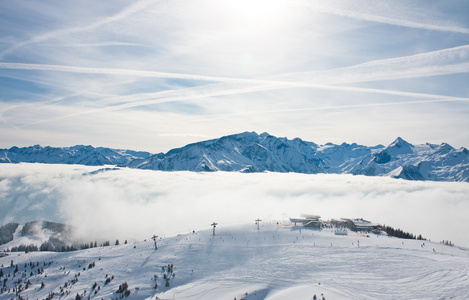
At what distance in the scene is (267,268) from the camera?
84062 mm

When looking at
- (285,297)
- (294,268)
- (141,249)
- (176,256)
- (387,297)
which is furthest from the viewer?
(141,249)

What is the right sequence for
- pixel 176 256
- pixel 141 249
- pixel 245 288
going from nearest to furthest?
pixel 245 288
pixel 176 256
pixel 141 249

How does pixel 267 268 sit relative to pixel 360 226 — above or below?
below

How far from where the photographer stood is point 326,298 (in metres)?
60.8

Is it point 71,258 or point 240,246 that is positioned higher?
point 240,246

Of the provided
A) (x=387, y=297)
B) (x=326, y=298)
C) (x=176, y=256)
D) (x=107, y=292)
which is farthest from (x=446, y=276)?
(x=107, y=292)

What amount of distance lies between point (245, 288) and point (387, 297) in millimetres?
32642

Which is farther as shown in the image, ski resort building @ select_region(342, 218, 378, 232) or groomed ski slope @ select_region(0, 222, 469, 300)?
ski resort building @ select_region(342, 218, 378, 232)

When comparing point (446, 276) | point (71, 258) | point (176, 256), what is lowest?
point (71, 258)

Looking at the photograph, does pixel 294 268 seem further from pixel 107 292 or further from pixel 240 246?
pixel 107 292

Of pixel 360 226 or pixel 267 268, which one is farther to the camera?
pixel 360 226

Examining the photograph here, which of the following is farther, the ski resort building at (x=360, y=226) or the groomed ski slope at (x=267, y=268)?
the ski resort building at (x=360, y=226)

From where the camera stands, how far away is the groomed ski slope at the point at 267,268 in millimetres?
66062

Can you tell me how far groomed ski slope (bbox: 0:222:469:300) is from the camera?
217ft
